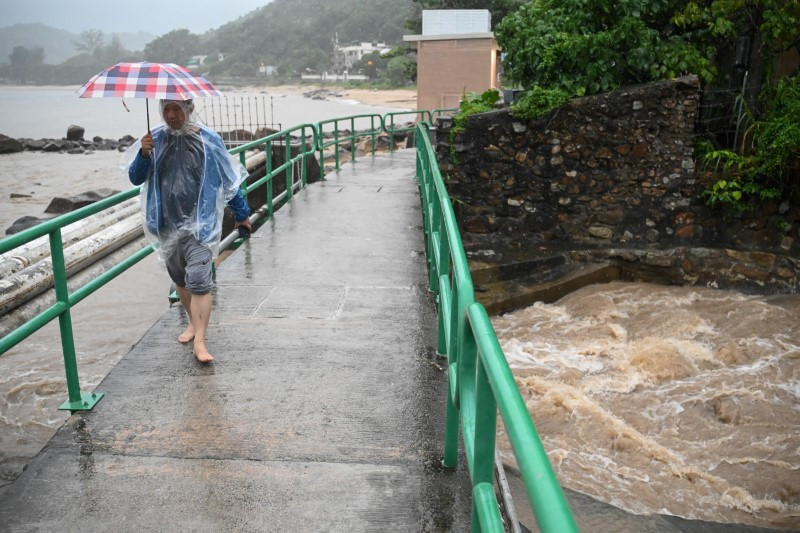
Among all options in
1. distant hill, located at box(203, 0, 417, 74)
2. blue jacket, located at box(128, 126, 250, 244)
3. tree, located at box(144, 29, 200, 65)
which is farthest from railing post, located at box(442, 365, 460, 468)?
tree, located at box(144, 29, 200, 65)

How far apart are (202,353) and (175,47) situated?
14898 centimetres

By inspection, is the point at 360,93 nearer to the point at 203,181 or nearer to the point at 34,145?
the point at 34,145

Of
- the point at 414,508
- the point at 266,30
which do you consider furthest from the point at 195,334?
the point at 266,30

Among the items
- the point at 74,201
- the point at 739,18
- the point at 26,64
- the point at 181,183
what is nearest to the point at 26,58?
the point at 26,64

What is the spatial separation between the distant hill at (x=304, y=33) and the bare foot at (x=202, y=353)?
9185cm

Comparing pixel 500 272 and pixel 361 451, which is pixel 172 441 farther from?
pixel 500 272

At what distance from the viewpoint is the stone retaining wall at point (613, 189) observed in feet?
32.1

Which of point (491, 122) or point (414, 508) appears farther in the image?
point (491, 122)

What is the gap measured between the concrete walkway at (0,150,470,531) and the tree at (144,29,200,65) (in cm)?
13783

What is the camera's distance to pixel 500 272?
1020cm

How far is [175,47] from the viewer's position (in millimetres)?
140625

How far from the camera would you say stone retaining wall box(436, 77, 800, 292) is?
32.1ft

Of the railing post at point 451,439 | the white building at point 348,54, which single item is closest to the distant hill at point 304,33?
the white building at point 348,54

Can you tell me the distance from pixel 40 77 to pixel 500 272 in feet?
558
